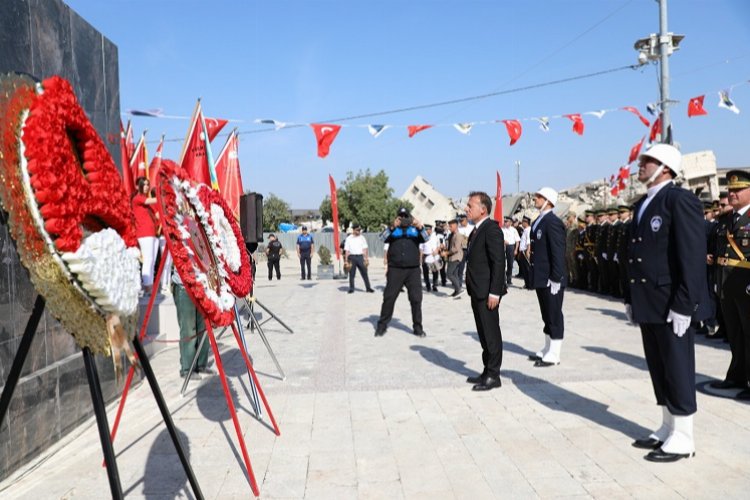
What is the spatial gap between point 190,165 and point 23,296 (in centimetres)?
409

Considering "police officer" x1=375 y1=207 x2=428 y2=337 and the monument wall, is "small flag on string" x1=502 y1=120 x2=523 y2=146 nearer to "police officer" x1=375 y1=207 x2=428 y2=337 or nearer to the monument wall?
"police officer" x1=375 y1=207 x2=428 y2=337

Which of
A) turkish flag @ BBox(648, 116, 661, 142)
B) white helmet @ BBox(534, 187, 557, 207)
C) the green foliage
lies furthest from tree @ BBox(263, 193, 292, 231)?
white helmet @ BBox(534, 187, 557, 207)

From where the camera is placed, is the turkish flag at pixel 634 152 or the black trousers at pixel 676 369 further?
the turkish flag at pixel 634 152

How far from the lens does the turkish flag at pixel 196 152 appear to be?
25.3 feet

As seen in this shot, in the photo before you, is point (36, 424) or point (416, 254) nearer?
point (36, 424)

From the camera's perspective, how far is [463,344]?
7746mm

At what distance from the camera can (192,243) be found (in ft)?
10.9

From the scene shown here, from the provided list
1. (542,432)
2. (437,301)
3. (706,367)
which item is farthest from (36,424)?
(437,301)

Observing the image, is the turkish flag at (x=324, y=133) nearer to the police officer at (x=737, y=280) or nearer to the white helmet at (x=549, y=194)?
the white helmet at (x=549, y=194)

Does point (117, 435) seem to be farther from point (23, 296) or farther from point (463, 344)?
point (463, 344)

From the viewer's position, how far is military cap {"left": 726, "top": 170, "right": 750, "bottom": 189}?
17.7 feet

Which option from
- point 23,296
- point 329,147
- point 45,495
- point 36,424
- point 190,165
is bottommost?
point 45,495

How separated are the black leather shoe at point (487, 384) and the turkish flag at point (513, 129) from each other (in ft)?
32.9

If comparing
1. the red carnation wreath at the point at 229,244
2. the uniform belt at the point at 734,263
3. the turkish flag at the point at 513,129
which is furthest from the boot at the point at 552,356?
the turkish flag at the point at 513,129
